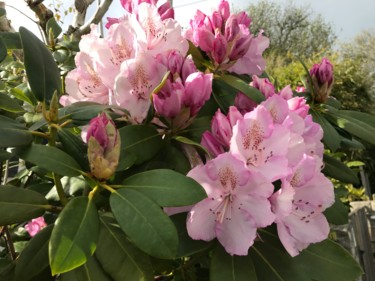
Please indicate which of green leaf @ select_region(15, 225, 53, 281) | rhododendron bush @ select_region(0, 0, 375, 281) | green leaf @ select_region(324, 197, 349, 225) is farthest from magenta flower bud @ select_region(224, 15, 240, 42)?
green leaf @ select_region(15, 225, 53, 281)

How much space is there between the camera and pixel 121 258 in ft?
2.52

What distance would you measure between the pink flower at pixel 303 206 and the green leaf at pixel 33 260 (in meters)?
0.37

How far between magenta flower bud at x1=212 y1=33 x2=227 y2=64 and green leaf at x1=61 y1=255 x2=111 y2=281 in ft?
1.58

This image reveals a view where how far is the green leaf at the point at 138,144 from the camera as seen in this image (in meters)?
0.84

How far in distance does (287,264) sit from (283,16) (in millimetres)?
24092

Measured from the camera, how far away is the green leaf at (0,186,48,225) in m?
0.75

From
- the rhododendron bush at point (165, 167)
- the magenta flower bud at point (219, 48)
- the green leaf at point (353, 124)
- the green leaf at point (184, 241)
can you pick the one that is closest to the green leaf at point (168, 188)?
the rhododendron bush at point (165, 167)

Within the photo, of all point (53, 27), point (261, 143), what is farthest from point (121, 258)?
point (53, 27)

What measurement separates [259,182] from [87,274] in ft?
0.98

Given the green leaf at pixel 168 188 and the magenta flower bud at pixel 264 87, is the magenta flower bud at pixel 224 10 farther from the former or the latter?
the green leaf at pixel 168 188

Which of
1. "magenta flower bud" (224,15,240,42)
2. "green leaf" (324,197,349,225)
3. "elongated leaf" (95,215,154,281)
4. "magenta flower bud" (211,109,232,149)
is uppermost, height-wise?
"magenta flower bud" (224,15,240,42)

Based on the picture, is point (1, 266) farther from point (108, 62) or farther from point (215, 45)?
point (215, 45)

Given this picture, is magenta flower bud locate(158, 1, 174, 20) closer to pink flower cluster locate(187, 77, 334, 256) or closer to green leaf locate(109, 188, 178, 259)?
pink flower cluster locate(187, 77, 334, 256)

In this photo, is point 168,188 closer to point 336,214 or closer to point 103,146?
point 103,146
